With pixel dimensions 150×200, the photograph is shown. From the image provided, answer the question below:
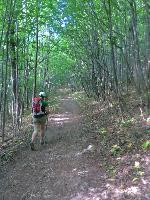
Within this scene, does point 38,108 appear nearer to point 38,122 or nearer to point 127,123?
point 38,122

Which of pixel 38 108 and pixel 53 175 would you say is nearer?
pixel 53 175

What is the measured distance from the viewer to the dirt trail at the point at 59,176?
28.3 ft

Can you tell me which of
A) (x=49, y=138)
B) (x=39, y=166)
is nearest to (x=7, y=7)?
(x=49, y=138)

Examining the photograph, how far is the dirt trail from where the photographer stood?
8617mm

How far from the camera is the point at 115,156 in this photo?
415 inches

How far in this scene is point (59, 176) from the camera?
10.0 meters

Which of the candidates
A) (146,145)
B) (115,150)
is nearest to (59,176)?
(115,150)

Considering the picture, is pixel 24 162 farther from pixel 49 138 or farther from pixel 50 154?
pixel 49 138

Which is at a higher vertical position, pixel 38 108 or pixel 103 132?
pixel 38 108

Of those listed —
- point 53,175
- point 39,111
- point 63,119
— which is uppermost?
point 39,111

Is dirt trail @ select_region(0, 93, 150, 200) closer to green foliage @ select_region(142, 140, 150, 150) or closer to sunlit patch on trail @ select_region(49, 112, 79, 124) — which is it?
green foliage @ select_region(142, 140, 150, 150)

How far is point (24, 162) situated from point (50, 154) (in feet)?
3.30

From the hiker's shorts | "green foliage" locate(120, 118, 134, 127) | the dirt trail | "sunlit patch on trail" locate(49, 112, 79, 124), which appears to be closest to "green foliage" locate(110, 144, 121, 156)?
the dirt trail

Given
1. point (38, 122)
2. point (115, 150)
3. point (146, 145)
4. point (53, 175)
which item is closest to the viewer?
point (146, 145)
